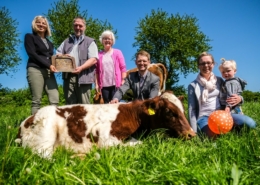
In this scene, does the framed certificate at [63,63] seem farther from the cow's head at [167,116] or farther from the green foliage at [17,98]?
the green foliage at [17,98]

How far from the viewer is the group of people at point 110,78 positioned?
6043 mm

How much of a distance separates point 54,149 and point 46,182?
2.13m

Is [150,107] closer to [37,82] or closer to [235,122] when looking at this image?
[235,122]

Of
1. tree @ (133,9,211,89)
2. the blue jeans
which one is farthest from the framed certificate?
tree @ (133,9,211,89)

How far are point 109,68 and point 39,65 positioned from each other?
6.40 feet

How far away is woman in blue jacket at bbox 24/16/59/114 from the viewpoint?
6.61 metres

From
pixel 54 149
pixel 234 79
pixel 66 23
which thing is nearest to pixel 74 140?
pixel 54 149

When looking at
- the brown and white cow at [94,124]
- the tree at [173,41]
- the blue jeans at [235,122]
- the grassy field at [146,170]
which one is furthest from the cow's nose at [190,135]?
the tree at [173,41]

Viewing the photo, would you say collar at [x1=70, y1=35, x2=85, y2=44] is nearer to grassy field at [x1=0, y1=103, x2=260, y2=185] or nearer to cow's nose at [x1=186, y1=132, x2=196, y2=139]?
cow's nose at [x1=186, y1=132, x2=196, y2=139]

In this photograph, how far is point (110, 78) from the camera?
7719mm

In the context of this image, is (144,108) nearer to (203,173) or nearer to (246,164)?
(246,164)

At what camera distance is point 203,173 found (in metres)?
2.54

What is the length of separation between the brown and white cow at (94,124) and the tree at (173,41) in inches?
1337

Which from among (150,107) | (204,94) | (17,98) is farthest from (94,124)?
(17,98)
